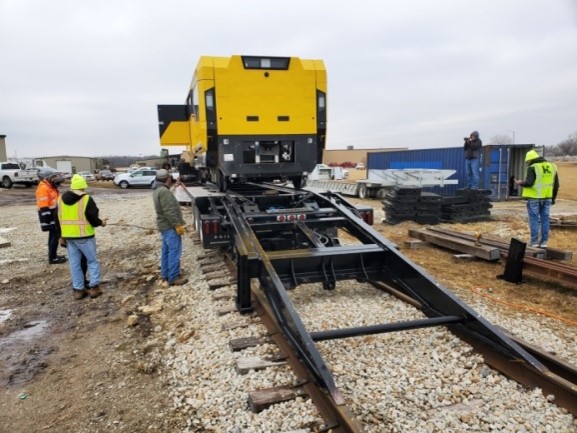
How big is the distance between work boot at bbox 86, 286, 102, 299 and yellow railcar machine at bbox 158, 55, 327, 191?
2739 mm

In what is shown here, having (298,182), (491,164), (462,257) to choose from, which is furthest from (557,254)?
(491,164)

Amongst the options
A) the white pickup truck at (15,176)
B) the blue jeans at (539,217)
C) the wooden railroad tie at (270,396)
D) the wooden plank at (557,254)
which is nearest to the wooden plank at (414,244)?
the blue jeans at (539,217)

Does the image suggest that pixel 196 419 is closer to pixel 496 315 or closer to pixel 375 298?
pixel 375 298

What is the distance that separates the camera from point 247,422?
3.22 meters

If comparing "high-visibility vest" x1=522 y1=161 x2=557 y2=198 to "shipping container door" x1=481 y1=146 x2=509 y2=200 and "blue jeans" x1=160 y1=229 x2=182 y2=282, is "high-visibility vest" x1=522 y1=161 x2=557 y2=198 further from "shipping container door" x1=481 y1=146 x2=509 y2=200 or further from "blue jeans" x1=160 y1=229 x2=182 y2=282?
"shipping container door" x1=481 y1=146 x2=509 y2=200

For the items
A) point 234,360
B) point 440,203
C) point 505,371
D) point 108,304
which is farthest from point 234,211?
point 440,203

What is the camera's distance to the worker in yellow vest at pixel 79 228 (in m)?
6.38

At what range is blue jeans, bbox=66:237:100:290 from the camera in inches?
256

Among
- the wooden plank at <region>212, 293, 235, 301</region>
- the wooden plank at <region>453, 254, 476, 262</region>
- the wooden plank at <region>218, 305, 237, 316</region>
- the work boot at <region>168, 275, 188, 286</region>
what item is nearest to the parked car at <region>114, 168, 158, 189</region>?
the work boot at <region>168, 275, 188, 286</region>

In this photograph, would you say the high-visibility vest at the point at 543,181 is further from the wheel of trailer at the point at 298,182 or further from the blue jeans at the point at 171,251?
the blue jeans at the point at 171,251

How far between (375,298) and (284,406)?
8.80 ft

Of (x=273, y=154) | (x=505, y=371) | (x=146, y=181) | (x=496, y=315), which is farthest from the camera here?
(x=146, y=181)

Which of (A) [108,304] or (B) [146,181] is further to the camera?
(B) [146,181]

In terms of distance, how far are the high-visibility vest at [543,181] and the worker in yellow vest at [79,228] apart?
300 inches
